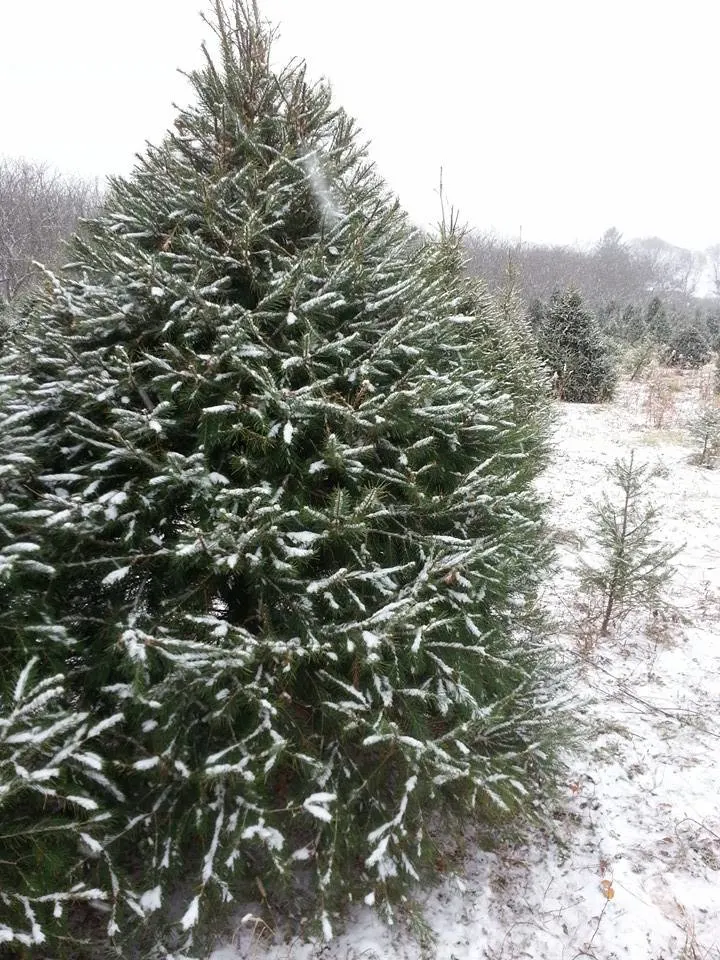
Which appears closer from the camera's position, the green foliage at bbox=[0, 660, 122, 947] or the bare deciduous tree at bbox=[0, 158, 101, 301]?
the green foliage at bbox=[0, 660, 122, 947]

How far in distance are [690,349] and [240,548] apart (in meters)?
29.0

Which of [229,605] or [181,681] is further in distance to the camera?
[229,605]

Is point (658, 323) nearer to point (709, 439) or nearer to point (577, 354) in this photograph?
point (577, 354)

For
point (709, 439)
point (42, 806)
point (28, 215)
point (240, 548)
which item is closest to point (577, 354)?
point (709, 439)

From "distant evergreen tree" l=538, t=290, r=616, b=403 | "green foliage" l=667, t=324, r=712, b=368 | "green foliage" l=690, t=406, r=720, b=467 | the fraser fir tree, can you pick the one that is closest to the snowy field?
the fraser fir tree

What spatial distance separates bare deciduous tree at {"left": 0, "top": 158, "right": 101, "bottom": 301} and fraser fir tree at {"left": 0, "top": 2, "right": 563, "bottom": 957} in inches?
1214

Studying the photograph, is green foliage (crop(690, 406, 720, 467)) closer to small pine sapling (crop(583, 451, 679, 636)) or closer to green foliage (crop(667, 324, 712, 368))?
small pine sapling (crop(583, 451, 679, 636))

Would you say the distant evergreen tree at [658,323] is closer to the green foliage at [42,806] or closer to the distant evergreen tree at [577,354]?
the distant evergreen tree at [577,354]

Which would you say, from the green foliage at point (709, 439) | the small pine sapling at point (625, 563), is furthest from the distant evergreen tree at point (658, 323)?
the small pine sapling at point (625, 563)

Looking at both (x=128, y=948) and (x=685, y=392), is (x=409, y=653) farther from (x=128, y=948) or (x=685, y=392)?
(x=685, y=392)

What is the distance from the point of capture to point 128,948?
2494 mm

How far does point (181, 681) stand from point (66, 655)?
57cm

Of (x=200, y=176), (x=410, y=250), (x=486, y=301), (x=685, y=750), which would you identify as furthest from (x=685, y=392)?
(x=200, y=176)

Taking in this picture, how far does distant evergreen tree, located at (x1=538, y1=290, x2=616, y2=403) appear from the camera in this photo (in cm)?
1669
